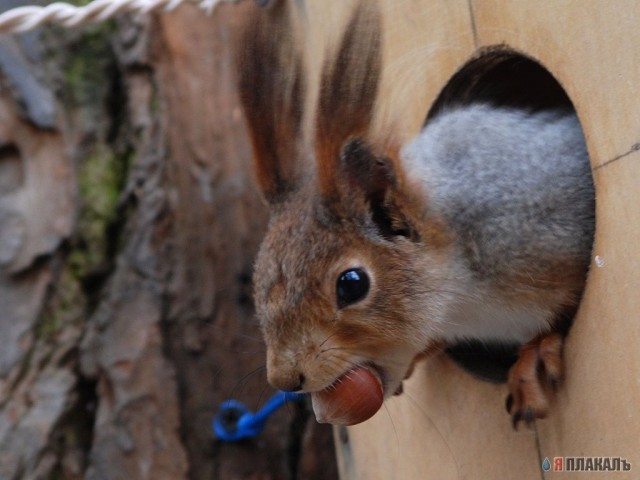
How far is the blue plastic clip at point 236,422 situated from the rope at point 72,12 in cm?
77

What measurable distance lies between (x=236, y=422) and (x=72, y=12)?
37.6 inches

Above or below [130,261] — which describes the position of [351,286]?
above

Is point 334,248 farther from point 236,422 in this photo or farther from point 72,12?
point 236,422

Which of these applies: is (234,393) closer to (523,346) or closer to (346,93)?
(523,346)

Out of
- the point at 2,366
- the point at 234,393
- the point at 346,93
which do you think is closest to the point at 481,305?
the point at 346,93

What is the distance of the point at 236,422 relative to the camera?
6.74ft

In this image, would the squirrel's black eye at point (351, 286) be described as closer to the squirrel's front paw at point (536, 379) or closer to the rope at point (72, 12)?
the squirrel's front paw at point (536, 379)

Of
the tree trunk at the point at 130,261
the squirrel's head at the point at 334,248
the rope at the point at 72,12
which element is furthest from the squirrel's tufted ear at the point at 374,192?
the tree trunk at the point at 130,261

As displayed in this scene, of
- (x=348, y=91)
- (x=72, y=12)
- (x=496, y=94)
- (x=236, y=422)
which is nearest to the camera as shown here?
(x=348, y=91)

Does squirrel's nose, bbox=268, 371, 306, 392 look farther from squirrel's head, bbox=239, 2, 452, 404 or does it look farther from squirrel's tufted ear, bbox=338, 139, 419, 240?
squirrel's tufted ear, bbox=338, 139, 419, 240

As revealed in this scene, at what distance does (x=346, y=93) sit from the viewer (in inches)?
44.1

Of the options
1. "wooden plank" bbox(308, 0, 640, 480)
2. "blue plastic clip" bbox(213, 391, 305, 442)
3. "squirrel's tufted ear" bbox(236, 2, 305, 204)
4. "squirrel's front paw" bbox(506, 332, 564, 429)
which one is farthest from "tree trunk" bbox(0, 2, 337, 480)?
"squirrel's front paw" bbox(506, 332, 564, 429)

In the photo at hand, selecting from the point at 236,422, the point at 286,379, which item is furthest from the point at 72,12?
the point at 236,422

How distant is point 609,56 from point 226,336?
1.23 metres
